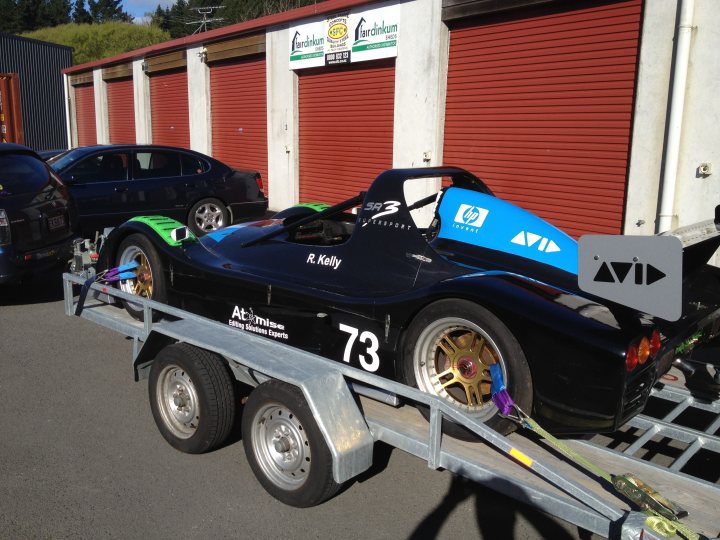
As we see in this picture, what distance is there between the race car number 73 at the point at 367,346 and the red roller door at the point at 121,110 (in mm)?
20095

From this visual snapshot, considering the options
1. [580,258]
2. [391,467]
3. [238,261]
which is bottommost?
[391,467]

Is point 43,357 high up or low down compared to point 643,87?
down

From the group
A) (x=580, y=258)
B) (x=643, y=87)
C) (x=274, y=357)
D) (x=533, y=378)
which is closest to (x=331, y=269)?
(x=274, y=357)

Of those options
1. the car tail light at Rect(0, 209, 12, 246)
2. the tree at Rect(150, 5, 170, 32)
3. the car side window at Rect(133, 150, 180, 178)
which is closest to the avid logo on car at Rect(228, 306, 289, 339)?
the car tail light at Rect(0, 209, 12, 246)

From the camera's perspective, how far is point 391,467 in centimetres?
359

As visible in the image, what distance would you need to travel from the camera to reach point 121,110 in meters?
22.4

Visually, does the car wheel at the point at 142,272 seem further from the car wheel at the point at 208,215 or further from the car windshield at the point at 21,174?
the car wheel at the point at 208,215

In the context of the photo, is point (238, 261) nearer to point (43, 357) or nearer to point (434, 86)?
point (43, 357)

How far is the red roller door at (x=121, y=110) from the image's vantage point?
21.6 metres

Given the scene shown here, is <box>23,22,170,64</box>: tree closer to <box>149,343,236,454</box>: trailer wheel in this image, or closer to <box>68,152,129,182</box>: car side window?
<box>68,152,129,182</box>: car side window

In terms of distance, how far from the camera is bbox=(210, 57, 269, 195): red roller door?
589 inches

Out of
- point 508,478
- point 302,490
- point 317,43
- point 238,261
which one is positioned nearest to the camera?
point 508,478

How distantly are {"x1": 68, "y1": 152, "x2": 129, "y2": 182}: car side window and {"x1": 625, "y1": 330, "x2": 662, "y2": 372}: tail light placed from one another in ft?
26.0

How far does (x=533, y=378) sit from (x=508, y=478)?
1.47 ft
